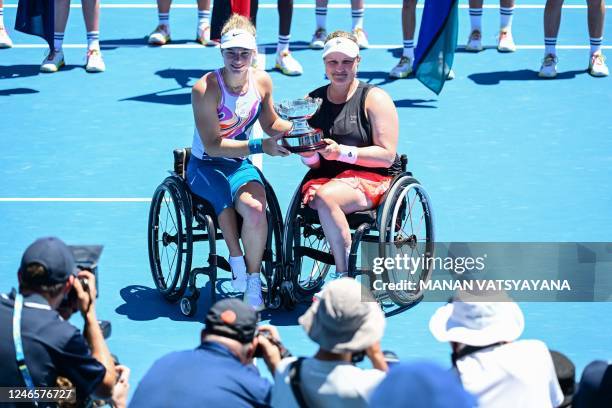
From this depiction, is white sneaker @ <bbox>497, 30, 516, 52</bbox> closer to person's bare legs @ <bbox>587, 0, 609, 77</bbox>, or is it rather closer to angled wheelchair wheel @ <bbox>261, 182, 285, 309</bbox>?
person's bare legs @ <bbox>587, 0, 609, 77</bbox>

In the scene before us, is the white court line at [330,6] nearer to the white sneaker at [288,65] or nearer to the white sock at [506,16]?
→ the white sock at [506,16]

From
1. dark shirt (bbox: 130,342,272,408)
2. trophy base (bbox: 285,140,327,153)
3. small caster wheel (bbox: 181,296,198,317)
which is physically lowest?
small caster wheel (bbox: 181,296,198,317)

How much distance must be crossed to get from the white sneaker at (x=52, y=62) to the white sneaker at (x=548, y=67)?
201 inches

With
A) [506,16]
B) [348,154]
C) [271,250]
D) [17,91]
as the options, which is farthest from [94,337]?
[506,16]

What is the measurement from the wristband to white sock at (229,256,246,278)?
86cm

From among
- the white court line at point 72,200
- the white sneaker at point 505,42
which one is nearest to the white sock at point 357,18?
the white sneaker at point 505,42

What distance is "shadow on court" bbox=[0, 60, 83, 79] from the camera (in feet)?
39.9

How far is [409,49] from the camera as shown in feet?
39.8

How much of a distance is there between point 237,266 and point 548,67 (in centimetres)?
611

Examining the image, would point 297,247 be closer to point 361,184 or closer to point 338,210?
point 338,210

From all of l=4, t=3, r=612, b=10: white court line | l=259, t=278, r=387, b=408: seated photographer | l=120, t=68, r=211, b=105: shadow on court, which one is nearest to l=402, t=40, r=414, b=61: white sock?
l=120, t=68, r=211, b=105: shadow on court

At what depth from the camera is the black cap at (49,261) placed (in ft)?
14.7

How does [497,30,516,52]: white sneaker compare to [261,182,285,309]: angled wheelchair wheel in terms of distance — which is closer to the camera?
[261,182,285,309]: angled wheelchair wheel

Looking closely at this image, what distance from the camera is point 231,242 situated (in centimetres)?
695
